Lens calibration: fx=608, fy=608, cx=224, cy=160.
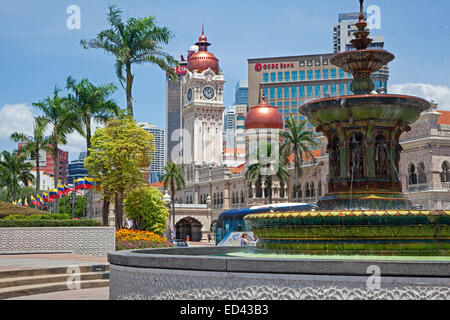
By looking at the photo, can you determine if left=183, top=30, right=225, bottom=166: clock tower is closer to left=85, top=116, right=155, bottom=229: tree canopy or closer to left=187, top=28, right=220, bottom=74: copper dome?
left=187, top=28, right=220, bottom=74: copper dome

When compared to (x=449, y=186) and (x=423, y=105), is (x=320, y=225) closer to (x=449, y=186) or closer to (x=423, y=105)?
(x=423, y=105)

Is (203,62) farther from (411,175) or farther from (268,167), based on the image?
(411,175)

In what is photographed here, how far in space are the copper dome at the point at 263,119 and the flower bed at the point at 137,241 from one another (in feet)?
230

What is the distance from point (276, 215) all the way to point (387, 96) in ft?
11.2

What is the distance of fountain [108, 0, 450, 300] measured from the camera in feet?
24.5

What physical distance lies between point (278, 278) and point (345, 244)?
9.05 feet

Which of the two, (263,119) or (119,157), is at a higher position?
(263,119)

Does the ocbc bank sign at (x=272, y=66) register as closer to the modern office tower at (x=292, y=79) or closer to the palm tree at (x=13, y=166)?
the modern office tower at (x=292, y=79)

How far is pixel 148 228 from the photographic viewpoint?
3900cm

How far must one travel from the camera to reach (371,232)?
10078 millimetres

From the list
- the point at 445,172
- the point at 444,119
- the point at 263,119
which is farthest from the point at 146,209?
the point at 263,119

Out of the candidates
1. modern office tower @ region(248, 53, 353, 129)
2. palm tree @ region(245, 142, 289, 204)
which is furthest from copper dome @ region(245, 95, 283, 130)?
modern office tower @ region(248, 53, 353, 129)

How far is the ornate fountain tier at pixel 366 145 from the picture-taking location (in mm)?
12000
